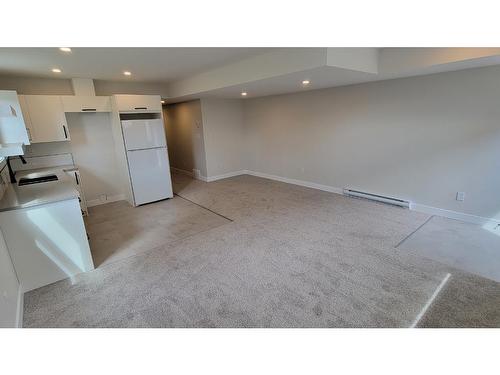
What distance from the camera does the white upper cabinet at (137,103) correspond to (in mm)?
4091

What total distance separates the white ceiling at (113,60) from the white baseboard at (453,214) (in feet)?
10.6

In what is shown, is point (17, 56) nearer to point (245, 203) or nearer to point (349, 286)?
point (245, 203)

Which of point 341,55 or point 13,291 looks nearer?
point 13,291

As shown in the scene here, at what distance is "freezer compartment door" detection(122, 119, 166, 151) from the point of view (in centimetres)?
423

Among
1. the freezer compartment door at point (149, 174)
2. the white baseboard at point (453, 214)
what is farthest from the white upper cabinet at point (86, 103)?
the white baseboard at point (453, 214)

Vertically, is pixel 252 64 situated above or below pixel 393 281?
above

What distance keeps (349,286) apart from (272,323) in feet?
2.70

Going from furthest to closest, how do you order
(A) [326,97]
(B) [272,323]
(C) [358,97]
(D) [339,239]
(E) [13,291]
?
(A) [326,97] → (C) [358,97] → (D) [339,239] → (E) [13,291] → (B) [272,323]

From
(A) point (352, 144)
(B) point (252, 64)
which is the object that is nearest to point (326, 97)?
(A) point (352, 144)

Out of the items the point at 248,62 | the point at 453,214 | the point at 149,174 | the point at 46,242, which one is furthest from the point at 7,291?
the point at 453,214

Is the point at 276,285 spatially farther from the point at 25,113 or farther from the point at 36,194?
the point at 25,113

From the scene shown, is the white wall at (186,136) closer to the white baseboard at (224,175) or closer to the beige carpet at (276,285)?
the white baseboard at (224,175)

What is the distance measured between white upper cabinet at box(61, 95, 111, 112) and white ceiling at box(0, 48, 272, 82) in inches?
13.5

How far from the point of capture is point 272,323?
1.85m
